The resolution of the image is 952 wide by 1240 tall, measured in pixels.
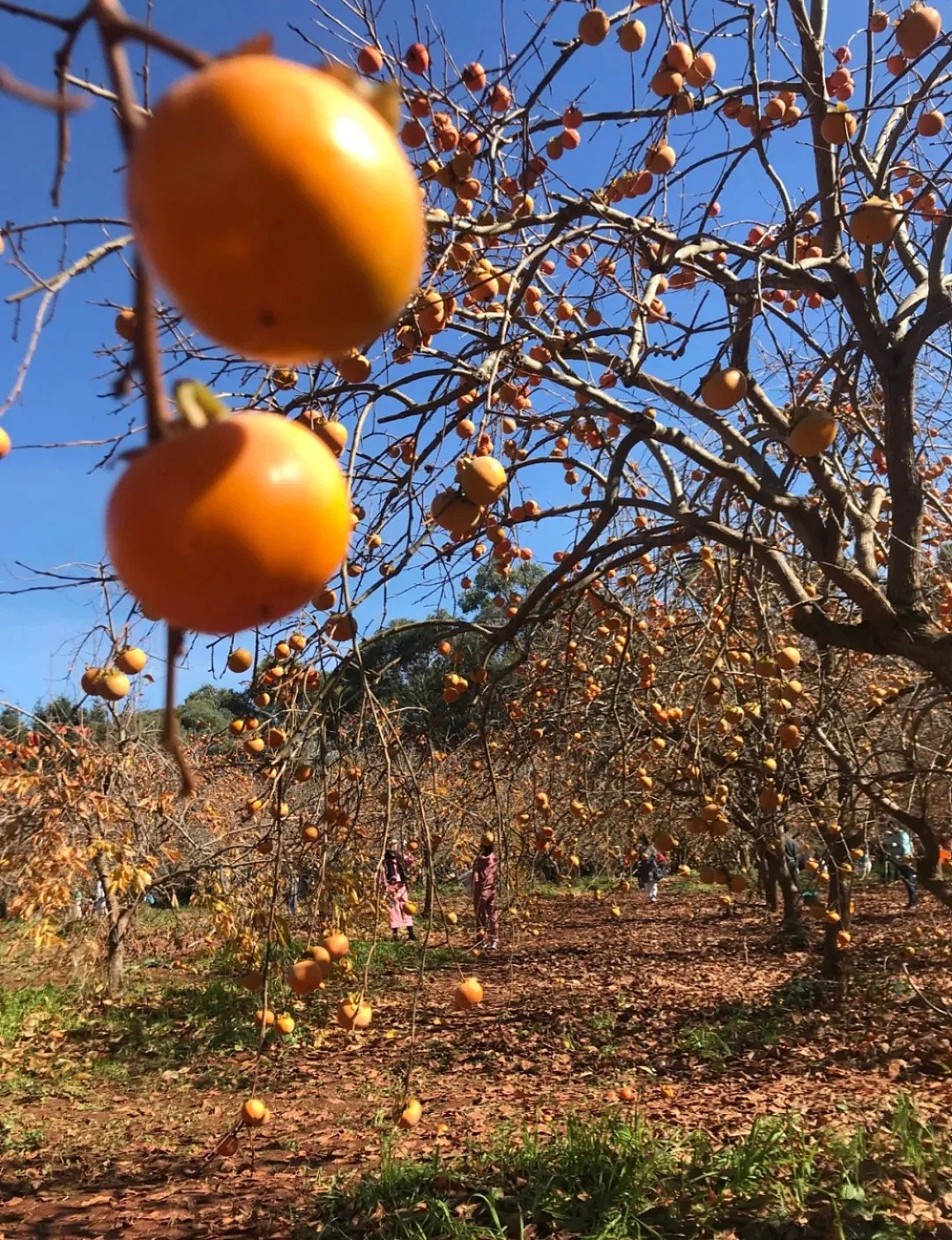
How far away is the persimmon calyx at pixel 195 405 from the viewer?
0.63m

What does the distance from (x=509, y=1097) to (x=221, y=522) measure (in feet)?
19.5

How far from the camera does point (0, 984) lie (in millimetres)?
8961

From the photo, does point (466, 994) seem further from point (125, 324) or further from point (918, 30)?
point (918, 30)

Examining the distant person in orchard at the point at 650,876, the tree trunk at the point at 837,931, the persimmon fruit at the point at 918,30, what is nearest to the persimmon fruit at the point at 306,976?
the persimmon fruit at the point at 918,30

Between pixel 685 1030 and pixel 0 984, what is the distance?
7.13 metres

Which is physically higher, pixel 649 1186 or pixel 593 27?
pixel 593 27

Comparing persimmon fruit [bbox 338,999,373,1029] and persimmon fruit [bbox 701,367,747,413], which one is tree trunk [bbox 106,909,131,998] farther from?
persimmon fruit [bbox 701,367,747,413]

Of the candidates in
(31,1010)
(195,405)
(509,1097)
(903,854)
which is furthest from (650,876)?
(195,405)

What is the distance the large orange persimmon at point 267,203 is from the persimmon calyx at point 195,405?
9 cm

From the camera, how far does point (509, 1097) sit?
5574 millimetres

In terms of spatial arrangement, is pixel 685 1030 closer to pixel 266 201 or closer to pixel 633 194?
pixel 633 194

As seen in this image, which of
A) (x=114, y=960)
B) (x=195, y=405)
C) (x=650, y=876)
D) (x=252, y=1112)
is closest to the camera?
(x=195, y=405)

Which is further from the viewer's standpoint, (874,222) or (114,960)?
(114,960)

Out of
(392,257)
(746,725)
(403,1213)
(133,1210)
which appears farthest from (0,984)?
(392,257)
